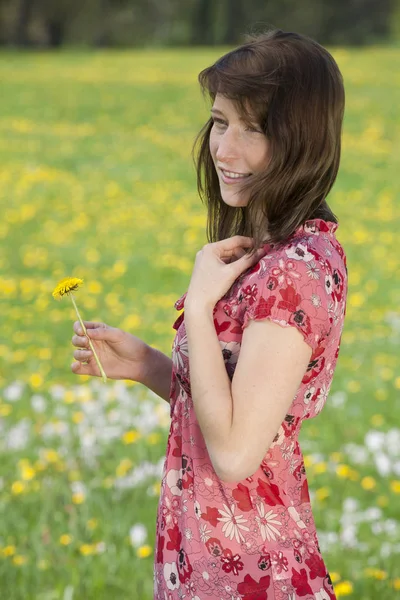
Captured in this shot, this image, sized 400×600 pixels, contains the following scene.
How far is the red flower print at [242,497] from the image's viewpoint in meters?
1.73

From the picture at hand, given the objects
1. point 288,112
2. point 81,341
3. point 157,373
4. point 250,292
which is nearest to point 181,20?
point 157,373

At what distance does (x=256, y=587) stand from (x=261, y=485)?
7.0 inches

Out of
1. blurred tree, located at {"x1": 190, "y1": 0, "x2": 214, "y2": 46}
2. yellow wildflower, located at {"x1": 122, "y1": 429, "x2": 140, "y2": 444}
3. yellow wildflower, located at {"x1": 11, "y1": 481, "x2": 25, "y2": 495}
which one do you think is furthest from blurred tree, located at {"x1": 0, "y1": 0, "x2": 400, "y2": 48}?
yellow wildflower, located at {"x1": 11, "y1": 481, "x2": 25, "y2": 495}

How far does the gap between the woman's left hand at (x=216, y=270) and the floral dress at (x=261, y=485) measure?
0.03m

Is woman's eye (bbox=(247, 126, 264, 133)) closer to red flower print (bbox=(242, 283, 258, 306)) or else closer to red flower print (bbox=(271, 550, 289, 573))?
red flower print (bbox=(242, 283, 258, 306))

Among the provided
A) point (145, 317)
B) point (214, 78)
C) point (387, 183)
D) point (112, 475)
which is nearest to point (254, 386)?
point (214, 78)

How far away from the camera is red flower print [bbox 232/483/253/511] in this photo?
5.69 feet

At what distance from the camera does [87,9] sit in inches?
1351

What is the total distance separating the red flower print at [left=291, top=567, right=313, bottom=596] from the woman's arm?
1.72 ft

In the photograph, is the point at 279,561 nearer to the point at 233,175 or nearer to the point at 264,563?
the point at 264,563

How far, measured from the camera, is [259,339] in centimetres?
157

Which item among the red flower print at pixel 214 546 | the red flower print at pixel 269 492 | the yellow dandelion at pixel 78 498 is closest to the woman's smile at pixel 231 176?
the red flower print at pixel 269 492

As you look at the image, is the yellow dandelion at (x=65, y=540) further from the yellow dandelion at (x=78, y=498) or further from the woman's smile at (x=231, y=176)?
the woman's smile at (x=231, y=176)

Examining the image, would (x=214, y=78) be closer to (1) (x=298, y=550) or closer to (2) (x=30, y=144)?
(1) (x=298, y=550)
